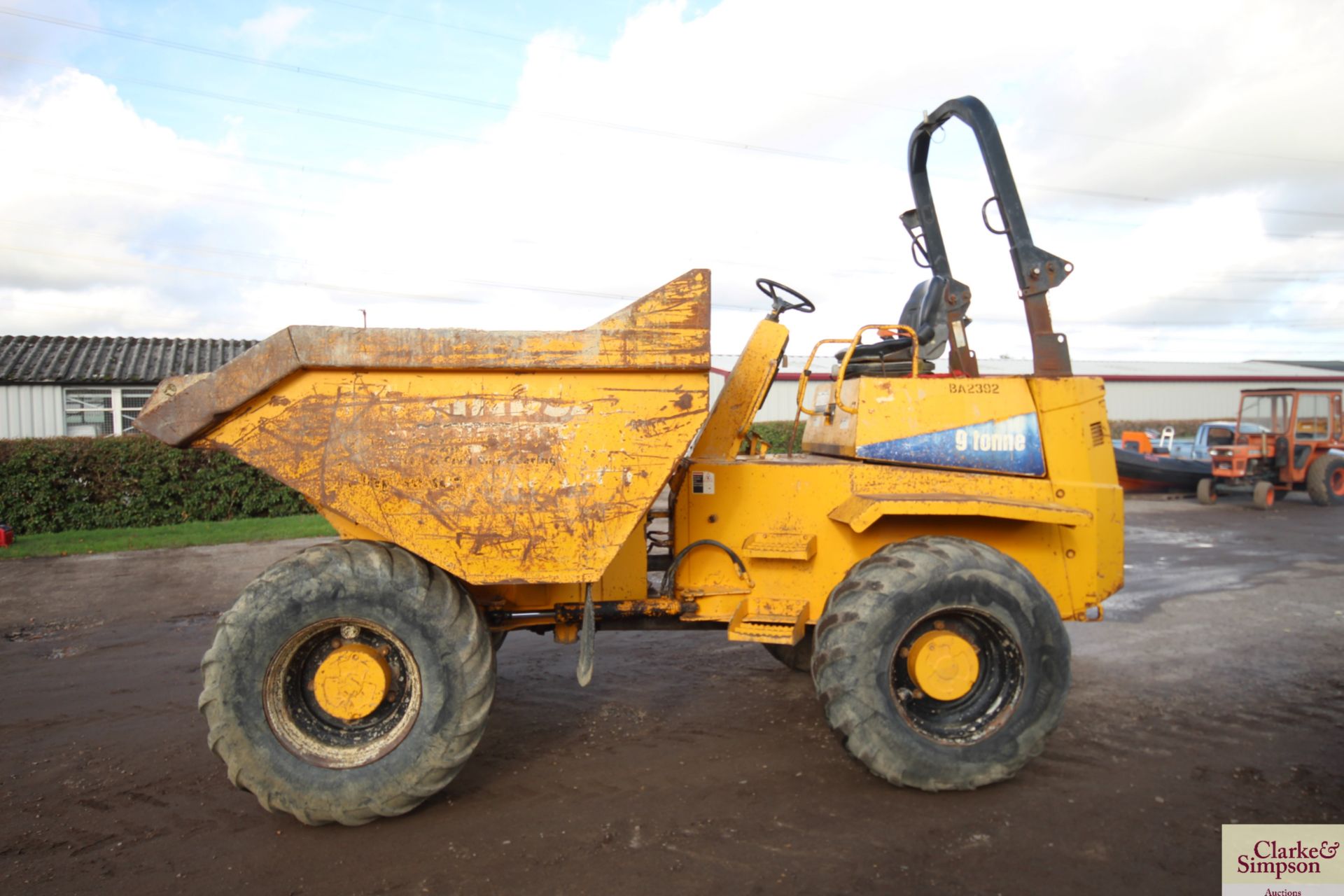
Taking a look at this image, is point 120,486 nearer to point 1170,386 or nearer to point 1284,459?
point 1284,459

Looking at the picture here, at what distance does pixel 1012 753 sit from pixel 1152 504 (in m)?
15.3

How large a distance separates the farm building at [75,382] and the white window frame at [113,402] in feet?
0.05

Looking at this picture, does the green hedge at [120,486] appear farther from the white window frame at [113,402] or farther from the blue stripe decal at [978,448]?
the blue stripe decal at [978,448]

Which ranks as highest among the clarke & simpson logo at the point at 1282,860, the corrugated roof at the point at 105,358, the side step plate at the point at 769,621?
the corrugated roof at the point at 105,358

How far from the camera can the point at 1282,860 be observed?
3539 mm

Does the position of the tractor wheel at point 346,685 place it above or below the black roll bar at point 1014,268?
below

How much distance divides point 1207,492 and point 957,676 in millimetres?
16119

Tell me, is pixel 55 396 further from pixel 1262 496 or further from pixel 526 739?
pixel 1262 496

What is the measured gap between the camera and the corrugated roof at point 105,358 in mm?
18406

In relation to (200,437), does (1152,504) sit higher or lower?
lower

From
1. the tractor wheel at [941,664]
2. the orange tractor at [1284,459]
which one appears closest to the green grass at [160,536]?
the tractor wheel at [941,664]

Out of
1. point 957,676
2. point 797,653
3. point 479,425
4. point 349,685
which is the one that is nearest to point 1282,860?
point 957,676

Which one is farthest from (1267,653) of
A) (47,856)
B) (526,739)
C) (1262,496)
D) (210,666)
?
(1262,496)

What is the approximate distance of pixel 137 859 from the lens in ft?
11.8
